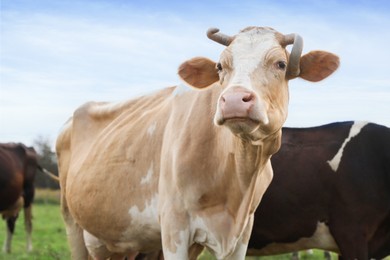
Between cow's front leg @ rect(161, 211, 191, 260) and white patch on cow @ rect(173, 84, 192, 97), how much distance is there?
1083 mm

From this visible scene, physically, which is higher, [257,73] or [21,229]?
[257,73]

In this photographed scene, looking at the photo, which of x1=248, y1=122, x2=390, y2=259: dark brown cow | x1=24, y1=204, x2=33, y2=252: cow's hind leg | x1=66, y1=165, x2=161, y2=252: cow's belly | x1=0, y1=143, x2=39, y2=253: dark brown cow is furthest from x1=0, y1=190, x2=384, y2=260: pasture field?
x1=66, y1=165, x2=161, y2=252: cow's belly

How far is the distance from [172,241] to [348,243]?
9.45 ft

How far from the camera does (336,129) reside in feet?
24.6

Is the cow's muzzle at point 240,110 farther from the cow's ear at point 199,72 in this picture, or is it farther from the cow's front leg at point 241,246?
the cow's front leg at point 241,246

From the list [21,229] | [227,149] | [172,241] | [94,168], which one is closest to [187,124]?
[227,149]

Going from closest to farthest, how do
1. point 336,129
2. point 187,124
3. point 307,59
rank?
point 307,59 → point 187,124 → point 336,129

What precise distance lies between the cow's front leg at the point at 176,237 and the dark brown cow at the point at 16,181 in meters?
10.9

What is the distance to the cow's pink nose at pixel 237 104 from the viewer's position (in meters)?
3.64

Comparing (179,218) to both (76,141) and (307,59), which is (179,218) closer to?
(307,59)

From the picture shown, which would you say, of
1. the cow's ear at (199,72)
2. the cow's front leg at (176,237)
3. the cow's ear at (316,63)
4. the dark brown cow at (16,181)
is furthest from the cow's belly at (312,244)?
the dark brown cow at (16,181)

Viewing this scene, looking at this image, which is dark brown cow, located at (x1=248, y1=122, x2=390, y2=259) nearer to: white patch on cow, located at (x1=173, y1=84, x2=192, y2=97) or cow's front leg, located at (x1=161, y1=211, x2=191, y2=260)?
white patch on cow, located at (x1=173, y1=84, x2=192, y2=97)

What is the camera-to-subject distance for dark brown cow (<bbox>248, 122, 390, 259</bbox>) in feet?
22.9

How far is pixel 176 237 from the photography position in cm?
454
